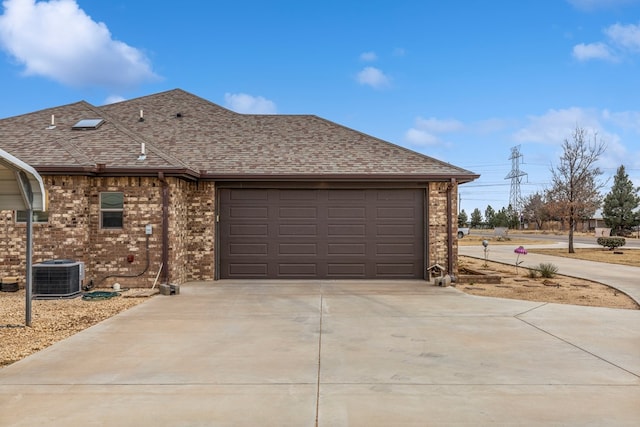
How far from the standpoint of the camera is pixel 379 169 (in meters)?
13.5

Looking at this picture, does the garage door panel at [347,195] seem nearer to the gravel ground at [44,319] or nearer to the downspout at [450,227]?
the downspout at [450,227]

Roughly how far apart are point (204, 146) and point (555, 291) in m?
11.1

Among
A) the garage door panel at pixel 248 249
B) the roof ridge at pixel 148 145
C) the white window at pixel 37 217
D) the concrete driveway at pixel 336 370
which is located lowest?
the concrete driveway at pixel 336 370

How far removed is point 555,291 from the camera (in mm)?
11891

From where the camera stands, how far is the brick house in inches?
464

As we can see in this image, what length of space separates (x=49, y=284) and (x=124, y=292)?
64.1 inches

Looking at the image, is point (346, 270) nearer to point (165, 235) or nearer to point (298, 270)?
point (298, 270)

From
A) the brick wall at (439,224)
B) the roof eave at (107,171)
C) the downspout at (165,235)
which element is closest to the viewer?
the roof eave at (107,171)

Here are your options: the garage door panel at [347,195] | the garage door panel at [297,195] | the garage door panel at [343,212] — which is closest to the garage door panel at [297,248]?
the garage door panel at [343,212]

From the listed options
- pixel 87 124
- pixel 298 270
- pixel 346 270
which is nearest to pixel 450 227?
pixel 346 270

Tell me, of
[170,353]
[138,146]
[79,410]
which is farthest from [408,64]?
[79,410]

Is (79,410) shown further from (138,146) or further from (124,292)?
(138,146)

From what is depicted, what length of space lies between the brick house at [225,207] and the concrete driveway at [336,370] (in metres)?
3.94

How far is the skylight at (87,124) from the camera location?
13.9 m
